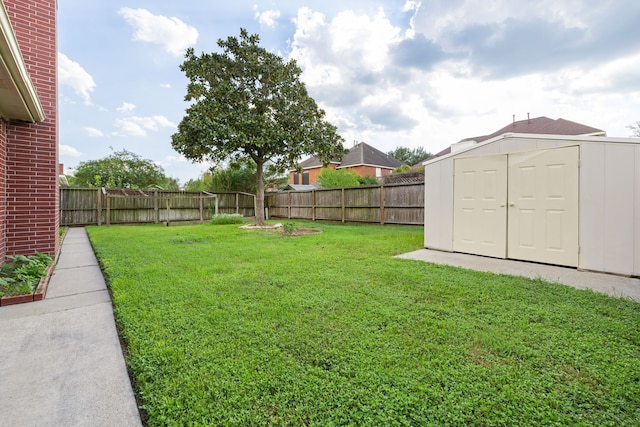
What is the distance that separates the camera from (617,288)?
10.8 feet

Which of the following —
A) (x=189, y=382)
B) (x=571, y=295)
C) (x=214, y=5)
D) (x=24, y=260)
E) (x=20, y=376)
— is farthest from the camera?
(x=214, y=5)

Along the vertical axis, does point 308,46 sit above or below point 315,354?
above

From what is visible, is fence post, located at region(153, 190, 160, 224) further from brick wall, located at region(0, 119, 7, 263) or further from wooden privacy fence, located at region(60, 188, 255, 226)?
brick wall, located at region(0, 119, 7, 263)

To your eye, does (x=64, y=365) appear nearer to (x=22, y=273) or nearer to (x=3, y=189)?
(x=22, y=273)

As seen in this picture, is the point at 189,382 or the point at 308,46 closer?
the point at 189,382

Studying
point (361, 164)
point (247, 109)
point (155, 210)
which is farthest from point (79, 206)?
point (361, 164)

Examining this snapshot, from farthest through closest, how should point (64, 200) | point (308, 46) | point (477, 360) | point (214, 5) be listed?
point (64, 200) → point (308, 46) → point (214, 5) → point (477, 360)

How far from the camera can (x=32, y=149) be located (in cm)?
437

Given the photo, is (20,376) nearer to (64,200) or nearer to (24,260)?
(24,260)

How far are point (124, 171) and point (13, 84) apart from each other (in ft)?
84.2

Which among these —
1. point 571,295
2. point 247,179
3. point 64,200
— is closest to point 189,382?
point 571,295

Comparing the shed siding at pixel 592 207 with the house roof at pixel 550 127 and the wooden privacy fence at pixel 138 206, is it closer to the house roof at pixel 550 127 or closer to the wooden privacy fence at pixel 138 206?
the house roof at pixel 550 127

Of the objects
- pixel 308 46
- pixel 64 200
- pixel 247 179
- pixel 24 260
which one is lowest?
pixel 24 260

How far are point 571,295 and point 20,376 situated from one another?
456cm
